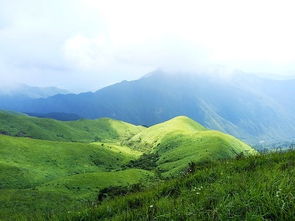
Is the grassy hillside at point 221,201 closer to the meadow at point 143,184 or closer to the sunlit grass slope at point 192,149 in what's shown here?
the meadow at point 143,184

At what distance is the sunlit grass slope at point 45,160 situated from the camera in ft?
344

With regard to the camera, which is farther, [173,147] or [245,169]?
[173,147]

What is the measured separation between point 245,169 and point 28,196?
72505 millimetres

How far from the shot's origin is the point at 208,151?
129875mm

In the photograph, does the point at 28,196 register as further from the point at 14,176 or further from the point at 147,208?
the point at 147,208

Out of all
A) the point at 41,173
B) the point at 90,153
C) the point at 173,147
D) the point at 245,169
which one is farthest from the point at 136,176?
the point at 245,169

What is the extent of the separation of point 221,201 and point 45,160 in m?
135

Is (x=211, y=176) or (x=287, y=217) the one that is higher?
(x=287, y=217)

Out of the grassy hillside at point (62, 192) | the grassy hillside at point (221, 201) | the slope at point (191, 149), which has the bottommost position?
the slope at point (191, 149)

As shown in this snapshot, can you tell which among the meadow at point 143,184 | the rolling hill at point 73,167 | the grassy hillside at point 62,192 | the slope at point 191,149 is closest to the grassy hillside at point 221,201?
the meadow at point 143,184

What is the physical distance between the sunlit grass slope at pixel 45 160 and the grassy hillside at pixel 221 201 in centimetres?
9724

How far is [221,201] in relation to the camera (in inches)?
255

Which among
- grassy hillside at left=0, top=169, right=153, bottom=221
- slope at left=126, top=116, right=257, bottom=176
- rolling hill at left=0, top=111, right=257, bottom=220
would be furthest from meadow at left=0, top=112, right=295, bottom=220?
slope at left=126, top=116, right=257, bottom=176

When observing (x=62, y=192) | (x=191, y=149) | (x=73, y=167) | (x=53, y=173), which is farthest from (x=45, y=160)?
(x=191, y=149)
